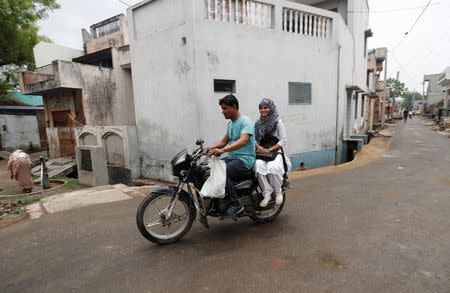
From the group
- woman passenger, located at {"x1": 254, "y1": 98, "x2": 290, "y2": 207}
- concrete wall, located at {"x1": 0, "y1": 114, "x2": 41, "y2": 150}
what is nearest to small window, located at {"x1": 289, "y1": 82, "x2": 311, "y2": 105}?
woman passenger, located at {"x1": 254, "y1": 98, "x2": 290, "y2": 207}

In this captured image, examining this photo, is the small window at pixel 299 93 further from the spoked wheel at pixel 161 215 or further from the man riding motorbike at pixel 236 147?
the spoked wheel at pixel 161 215

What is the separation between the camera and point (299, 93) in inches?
324

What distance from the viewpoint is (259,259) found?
2547 mm

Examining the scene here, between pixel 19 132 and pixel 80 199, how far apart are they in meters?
18.9

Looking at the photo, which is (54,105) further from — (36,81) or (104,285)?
(104,285)

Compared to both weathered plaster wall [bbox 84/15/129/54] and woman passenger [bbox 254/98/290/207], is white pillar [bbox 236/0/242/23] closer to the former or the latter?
woman passenger [bbox 254/98/290/207]

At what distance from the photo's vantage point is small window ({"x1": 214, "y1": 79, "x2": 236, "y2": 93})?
675 centimetres

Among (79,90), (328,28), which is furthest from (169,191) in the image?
(79,90)

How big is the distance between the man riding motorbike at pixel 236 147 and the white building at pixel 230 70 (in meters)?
3.59

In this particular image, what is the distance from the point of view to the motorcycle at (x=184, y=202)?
2.75 metres

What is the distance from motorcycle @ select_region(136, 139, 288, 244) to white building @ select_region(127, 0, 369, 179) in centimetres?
368

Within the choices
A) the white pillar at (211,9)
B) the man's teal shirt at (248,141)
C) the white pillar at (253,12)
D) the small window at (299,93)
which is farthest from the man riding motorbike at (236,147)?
the small window at (299,93)

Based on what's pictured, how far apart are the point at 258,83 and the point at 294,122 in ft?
6.51

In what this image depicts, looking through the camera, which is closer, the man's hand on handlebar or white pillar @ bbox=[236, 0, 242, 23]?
the man's hand on handlebar
